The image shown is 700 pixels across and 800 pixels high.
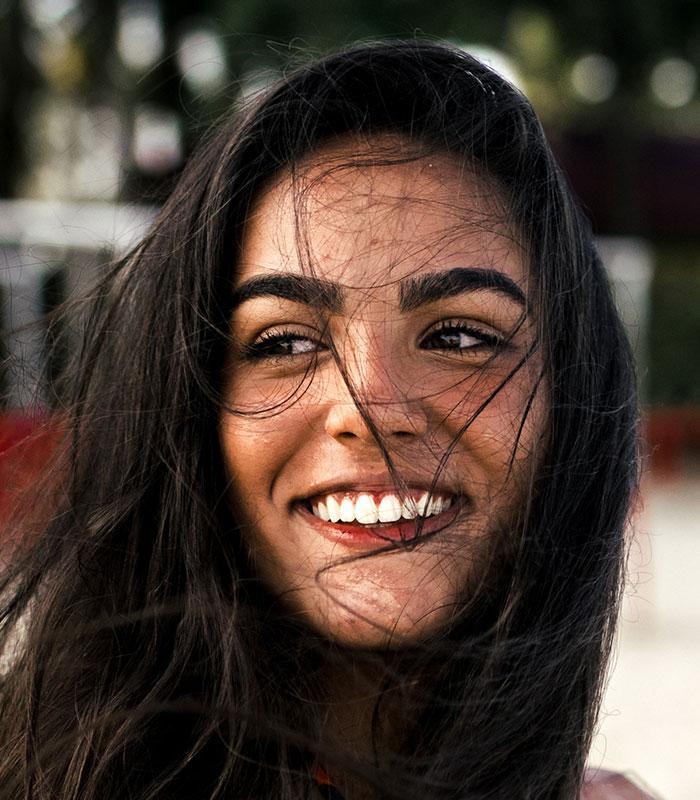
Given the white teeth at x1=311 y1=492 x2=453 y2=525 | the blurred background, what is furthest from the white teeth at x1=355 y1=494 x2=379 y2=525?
the blurred background

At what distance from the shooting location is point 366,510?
4.61 feet

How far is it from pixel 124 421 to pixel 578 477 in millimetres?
729

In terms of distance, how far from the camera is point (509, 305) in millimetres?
1463

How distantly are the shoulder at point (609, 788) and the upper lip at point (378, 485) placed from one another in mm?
609

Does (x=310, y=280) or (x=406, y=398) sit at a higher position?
(x=310, y=280)

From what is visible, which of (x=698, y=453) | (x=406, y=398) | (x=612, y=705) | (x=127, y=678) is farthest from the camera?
(x=698, y=453)

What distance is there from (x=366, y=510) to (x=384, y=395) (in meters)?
0.17

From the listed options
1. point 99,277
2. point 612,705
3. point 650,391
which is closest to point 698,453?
point 650,391

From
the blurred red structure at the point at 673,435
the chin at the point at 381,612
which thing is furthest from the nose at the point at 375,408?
the blurred red structure at the point at 673,435

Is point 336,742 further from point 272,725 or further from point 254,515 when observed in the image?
point 254,515

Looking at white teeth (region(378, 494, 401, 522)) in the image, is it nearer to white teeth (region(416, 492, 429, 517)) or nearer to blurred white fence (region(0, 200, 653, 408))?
white teeth (region(416, 492, 429, 517))

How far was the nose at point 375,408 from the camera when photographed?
136 centimetres

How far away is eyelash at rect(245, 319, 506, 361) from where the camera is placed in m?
1.45

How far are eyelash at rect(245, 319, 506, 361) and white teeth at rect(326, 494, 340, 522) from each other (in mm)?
215
